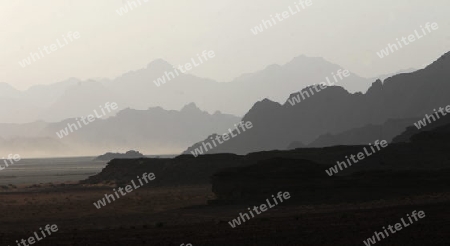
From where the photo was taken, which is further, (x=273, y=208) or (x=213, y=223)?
(x=273, y=208)

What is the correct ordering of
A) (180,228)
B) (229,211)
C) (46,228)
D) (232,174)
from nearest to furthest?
(180,228)
(46,228)
(229,211)
(232,174)

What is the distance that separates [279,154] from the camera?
105312 mm

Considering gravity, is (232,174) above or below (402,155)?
above

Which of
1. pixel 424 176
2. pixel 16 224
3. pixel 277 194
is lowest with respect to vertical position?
pixel 424 176

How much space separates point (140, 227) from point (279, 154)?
64.1 metres

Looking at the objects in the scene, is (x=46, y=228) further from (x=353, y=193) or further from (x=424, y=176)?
(x=424, y=176)

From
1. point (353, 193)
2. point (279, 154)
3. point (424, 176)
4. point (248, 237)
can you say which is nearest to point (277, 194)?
point (353, 193)

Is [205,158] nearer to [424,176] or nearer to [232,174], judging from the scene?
[232,174]

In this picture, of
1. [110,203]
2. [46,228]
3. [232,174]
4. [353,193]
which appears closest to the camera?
[46,228]

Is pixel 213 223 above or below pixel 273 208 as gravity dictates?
above

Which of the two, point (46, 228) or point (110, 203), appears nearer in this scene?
point (46, 228)

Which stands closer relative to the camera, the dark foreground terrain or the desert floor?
the desert floor

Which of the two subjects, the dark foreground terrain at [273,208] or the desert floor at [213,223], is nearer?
the desert floor at [213,223]

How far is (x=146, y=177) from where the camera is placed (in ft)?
351
